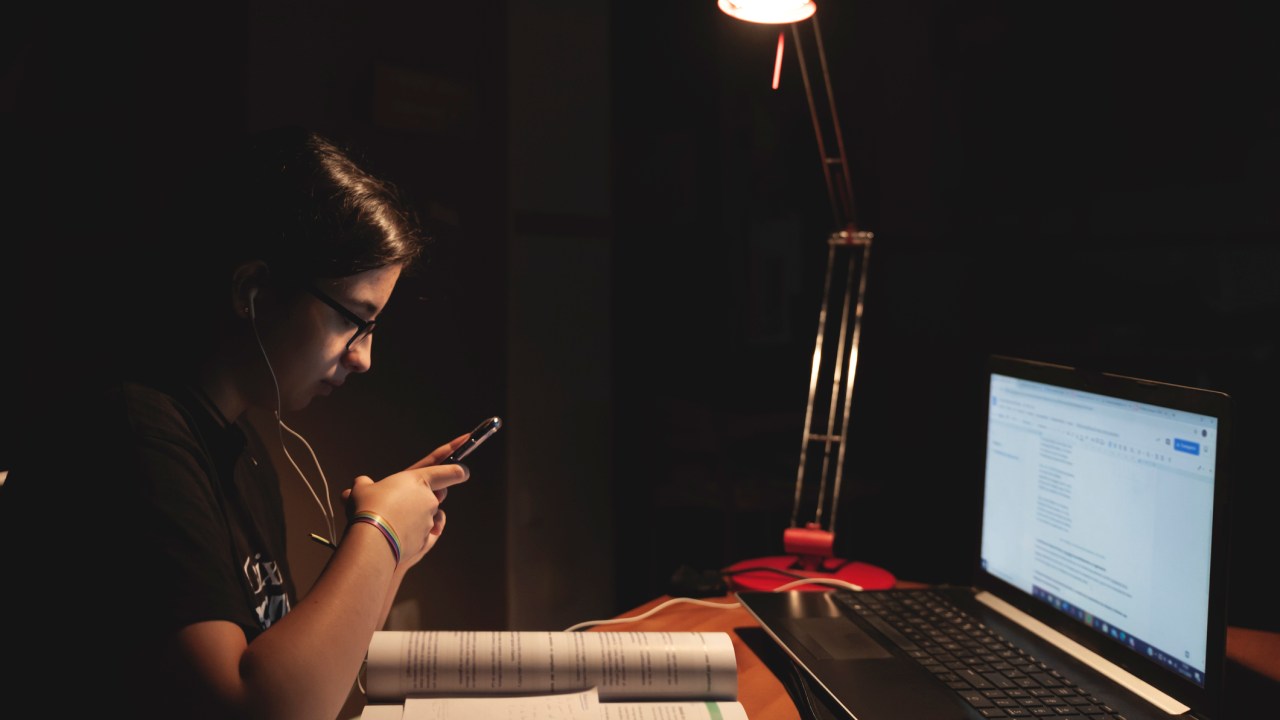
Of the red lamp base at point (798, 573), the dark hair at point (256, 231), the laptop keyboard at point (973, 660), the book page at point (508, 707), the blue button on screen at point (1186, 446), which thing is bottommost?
the red lamp base at point (798, 573)

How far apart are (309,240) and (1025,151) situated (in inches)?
45.5

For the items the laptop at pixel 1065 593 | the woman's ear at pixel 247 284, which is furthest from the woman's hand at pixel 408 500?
the laptop at pixel 1065 593

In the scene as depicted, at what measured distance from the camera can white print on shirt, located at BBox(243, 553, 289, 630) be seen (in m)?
0.93

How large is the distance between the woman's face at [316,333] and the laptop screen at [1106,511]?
0.78m

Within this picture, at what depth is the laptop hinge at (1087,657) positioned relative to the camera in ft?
2.80

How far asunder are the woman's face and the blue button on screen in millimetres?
823

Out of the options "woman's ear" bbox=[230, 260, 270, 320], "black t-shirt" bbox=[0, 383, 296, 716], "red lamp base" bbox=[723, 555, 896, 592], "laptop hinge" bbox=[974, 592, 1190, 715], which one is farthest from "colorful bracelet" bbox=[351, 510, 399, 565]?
"laptop hinge" bbox=[974, 592, 1190, 715]

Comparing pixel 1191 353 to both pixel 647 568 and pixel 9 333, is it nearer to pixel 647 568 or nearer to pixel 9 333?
pixel 647 568

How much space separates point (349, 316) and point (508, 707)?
1.43ft

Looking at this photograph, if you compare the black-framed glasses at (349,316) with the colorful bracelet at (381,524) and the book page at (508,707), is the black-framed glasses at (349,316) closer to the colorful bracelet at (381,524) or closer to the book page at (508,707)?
the colorful bracelet at (381,524)

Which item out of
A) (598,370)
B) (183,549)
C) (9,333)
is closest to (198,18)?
(9,333)

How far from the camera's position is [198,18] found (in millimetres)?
1207

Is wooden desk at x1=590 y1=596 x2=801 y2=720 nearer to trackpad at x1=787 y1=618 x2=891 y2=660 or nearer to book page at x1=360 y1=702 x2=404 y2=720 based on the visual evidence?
trackpad at x1=787 y1=618 x2=891 y2=660

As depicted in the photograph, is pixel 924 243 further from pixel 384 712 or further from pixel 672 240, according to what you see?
pixel 384 712
